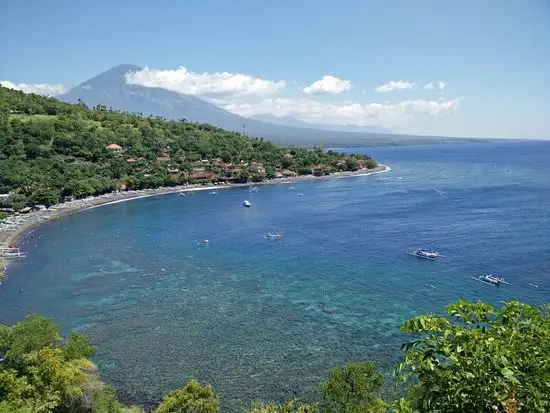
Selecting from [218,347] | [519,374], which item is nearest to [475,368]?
[519,374]

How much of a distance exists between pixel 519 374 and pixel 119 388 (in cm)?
2150

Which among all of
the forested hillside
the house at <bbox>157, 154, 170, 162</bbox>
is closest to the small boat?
the forested hillside

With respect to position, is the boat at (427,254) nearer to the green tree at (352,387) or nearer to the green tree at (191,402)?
the green tree at (352,387)

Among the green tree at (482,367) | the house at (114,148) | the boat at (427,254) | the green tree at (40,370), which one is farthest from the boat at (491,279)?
the house at (114,148)

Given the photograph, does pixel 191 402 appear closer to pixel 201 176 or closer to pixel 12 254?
pixel 12 254

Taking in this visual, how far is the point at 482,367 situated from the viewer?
14.3 feet

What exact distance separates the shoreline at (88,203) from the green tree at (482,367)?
142 ft

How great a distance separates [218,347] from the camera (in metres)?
25.6

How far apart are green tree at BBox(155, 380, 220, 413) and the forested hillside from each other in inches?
2289

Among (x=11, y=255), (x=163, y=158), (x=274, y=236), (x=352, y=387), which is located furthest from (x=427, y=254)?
(x=163, y=158)

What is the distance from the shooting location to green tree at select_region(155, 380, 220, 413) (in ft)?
55.0

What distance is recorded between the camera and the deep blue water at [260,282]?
2409 centimetres

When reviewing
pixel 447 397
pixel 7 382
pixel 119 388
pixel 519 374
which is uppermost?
pixel 519 374

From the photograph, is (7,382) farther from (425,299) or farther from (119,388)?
(425,299)
